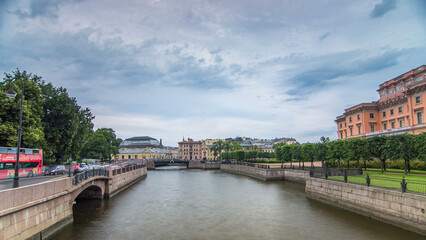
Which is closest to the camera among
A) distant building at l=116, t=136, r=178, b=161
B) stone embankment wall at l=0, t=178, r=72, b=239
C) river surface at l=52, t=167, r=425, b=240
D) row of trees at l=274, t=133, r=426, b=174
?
stone embankment wall at l=0, t=178, r=72, b=239

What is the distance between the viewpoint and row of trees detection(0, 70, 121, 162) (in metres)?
33.9

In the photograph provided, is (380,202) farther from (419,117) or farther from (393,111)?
(393,111)

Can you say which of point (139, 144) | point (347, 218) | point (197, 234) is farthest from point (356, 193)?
point (139, 144)

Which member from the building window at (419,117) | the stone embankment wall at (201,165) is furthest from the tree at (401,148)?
the stone embankment wall at (201,165)

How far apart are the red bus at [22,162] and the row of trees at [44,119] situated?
401 centimetres

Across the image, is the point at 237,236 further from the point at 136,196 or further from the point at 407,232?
the point at 136,196

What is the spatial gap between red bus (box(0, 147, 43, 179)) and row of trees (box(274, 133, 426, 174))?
44054 mm

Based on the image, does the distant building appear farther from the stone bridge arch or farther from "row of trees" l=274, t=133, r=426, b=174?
the stone bridge arch

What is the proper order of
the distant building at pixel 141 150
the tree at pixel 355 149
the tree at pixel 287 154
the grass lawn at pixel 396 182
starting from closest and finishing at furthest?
1. the grass lawn at pixel 396 182
2. the tree at pixel 355 149
3. the tree at pixel 287 154
4. the distant building at pixel 141 150

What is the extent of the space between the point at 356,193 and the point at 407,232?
5830 millimetres

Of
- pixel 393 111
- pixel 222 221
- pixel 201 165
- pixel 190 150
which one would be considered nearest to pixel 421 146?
pixel 222 221

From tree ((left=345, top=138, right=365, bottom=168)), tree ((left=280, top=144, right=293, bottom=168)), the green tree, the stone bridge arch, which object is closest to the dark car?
the stone bridge arch

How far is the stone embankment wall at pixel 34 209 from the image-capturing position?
12.4 m

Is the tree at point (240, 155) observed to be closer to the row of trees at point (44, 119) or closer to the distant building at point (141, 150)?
the row of trees at point (44, 119)
